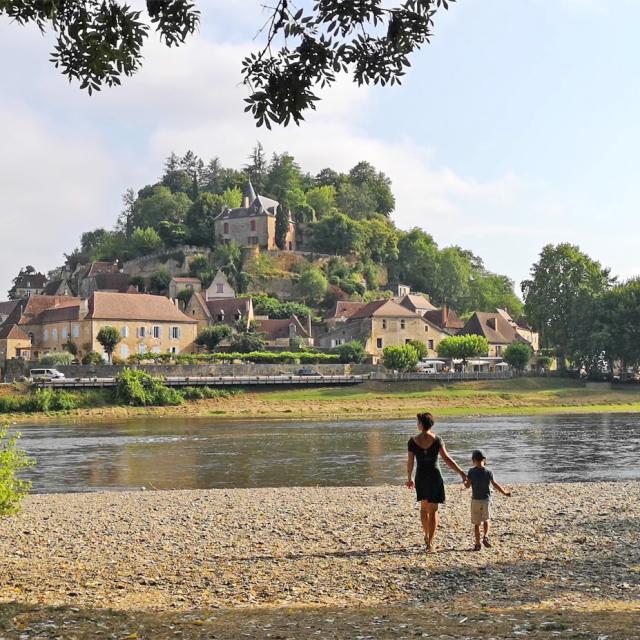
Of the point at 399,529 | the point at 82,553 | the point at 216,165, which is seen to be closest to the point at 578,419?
the point at 399,529

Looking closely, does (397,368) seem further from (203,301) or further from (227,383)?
(203,301)

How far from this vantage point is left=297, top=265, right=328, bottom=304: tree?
100688 millimetres

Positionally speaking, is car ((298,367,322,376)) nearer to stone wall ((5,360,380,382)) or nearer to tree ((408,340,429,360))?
stone wall ((5,360,380,382))

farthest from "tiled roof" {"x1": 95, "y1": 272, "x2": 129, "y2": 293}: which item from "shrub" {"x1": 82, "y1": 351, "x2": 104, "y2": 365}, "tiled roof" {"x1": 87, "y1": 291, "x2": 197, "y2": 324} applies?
"shrub" {"x1": 82, "y1": 351, "x2": 104, "y2": 365}

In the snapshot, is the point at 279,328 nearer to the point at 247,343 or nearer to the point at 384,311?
the point at 247,343

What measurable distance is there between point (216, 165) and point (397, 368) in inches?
3345

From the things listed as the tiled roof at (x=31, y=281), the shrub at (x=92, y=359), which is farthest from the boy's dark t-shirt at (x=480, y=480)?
the tiled roof at (x=31, y=281)

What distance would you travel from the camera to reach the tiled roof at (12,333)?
7444cm

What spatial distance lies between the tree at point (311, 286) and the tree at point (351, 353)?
84.6 feet

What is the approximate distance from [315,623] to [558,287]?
72045mm

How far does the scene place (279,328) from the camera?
85.5 metres

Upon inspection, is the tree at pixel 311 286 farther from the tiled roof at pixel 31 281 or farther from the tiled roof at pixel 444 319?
the tiled roof at pixel 31 281

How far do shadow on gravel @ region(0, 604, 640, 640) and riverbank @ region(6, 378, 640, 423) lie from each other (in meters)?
45.6

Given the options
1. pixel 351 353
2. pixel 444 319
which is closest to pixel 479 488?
pixel 351 353
